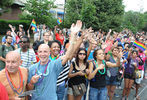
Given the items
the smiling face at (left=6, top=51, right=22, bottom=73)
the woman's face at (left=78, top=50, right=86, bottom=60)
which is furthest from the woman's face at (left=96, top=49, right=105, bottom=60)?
the smiling face at (left=6, top=51, right=22, bottom=73)

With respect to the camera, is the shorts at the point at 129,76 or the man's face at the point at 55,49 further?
the shorts at the point at 129,76

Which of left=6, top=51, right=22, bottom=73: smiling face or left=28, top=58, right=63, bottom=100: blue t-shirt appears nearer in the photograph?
left=6, top=51, right=22, bottom=73: smiling face

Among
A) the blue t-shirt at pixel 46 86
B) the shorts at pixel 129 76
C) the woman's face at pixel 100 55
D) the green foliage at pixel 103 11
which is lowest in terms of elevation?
the shorts at pixel 129 76

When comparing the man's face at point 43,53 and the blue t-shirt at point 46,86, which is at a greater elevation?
the man's face at point 43,53

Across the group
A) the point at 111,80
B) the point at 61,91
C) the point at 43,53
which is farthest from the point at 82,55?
the point at 111,80

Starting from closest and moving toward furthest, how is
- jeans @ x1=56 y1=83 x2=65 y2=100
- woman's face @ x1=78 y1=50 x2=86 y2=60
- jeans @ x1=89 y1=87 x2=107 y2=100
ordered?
jeans @ x1=56 y1=83 x2=65 y2=100 < woman's face @ x1=78 y1=50 x2=86 y2=60 < jeans @ x1=89 y1=87 x2=107 y2=100

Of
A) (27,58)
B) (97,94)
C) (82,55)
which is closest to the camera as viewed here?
(82,55)

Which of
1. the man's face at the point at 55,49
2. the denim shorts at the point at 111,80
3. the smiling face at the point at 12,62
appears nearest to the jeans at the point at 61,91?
the man's face at the point at 55,49

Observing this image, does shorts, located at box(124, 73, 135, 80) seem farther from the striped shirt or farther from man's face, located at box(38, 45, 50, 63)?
man's face, located at box(38, 45, 50, 63)

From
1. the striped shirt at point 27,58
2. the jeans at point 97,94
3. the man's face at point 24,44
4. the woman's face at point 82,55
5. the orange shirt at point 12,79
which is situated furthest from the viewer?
the man's face at point 24,44

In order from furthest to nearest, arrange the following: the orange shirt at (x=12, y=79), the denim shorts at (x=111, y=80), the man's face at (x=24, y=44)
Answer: the denim shorts at (x=111, y=80) < the man's face at (x=24, y=44) < the orange shirt at (x=12, y=79)

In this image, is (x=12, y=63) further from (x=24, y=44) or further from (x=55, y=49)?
(x=24, y=44)

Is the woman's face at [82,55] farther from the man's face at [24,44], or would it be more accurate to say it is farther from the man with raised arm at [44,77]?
the man's face at [24,44]

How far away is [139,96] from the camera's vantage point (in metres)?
5.85
